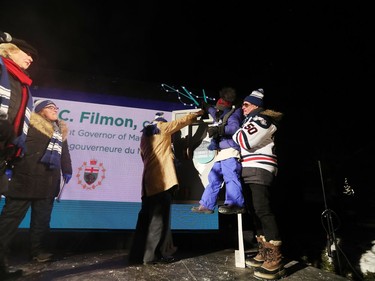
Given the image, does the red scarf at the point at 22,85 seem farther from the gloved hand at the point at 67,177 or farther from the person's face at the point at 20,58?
the gloved hand at the point at 67,177

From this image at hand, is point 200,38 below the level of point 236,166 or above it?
above

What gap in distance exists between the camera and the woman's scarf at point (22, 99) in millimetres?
1926

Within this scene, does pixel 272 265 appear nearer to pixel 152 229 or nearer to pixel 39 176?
pixel 152 229

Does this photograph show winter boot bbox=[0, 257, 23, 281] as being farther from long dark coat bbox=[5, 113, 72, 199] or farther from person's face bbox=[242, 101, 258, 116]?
person's face bbox=[242, 101, 258, 116]

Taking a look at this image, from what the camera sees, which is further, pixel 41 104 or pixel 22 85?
pixel 41 104

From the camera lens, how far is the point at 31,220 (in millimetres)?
3037

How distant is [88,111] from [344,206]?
6366 mm

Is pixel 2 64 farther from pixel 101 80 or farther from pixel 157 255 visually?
pixel 157 255

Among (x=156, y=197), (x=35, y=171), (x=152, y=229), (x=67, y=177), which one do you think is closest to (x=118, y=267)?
(x=152, y=229)

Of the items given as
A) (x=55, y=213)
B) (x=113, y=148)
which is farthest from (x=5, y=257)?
(x=113, y=148)

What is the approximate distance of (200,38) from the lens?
15.0ft

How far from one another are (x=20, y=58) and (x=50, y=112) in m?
1.14

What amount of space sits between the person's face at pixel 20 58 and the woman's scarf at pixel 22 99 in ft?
0.50

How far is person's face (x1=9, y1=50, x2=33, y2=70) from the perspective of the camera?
7.39 feet
